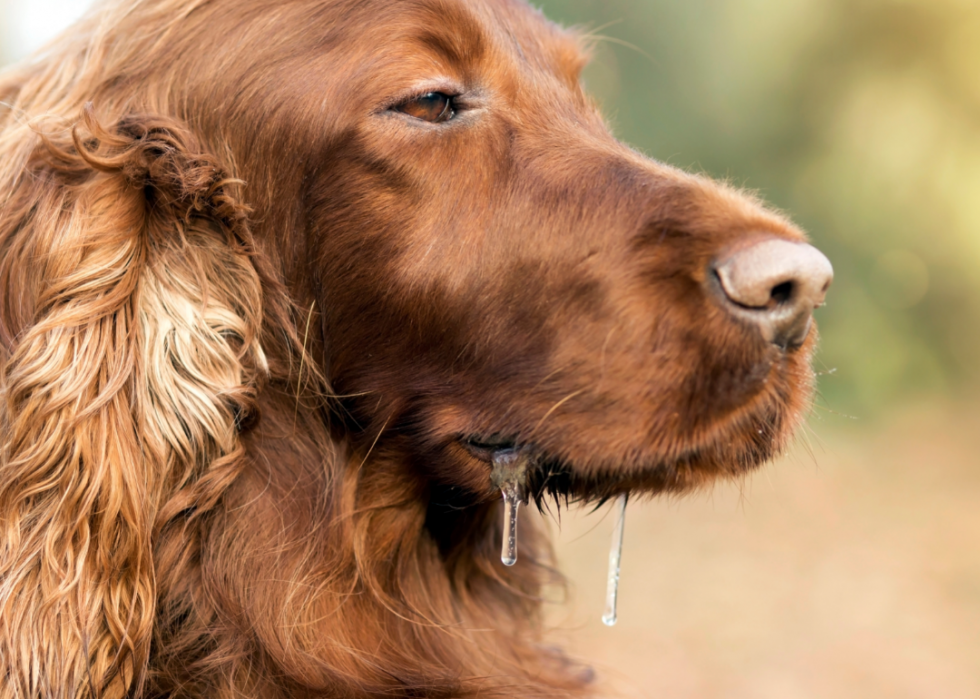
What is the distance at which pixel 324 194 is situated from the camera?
208cm

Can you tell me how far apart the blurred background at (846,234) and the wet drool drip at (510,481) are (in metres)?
4.85

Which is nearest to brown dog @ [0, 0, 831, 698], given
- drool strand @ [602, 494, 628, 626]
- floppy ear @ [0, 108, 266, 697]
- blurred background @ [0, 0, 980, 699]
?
floppy ear @ [0, 108, 266, 697]

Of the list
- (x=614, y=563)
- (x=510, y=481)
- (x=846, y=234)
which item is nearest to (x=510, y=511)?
(x=510, y=481)

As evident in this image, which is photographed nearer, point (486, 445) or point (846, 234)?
point (486, 445)

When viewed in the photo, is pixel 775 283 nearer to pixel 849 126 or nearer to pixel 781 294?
pixel 781 294

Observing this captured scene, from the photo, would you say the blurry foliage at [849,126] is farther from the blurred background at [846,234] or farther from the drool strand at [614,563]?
the drool strand at [614,563]

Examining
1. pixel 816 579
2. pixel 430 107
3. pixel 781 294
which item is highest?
pixel 430 107

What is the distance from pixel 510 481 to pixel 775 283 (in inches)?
29.6

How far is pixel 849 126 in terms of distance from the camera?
8.89 m

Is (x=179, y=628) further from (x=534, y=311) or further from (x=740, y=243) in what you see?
(x=740, y=243)

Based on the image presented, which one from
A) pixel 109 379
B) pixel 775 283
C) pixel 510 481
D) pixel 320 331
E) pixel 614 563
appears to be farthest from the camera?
pixel 614 563

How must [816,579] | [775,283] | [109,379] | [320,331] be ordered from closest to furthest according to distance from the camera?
[775,283], [109,379], [320,331], [816,579]

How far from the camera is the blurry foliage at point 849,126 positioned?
855cm

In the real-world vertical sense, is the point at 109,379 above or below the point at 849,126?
below
